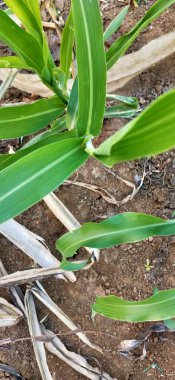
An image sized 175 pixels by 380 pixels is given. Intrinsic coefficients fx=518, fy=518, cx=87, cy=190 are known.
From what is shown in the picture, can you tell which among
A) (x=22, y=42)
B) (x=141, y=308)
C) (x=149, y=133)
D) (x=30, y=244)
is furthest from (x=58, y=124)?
(x=149, y=133)

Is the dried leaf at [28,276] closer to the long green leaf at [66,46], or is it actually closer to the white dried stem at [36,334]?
the white dried stem at [36,334]

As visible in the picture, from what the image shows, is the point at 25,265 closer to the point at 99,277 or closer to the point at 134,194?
the point at 99,277

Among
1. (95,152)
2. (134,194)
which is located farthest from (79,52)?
(134,194)

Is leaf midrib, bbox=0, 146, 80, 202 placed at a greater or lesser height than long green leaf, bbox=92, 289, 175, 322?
greater

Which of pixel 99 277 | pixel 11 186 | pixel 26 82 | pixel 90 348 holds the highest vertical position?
pixel 11 186

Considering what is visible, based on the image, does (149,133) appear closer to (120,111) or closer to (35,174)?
(35,174)

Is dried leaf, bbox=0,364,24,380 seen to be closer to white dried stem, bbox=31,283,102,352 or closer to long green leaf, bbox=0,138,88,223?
white dried stem, bbox=31,283,102,352

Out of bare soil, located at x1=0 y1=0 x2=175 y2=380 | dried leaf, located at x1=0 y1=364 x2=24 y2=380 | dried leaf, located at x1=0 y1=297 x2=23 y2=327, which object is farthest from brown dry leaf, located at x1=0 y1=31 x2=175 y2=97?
dried leaf, located at x1=0 y1=364 x2=24 y2=380
